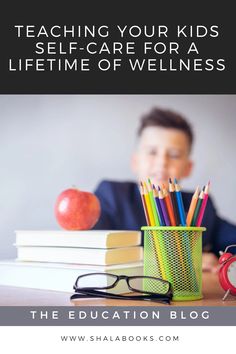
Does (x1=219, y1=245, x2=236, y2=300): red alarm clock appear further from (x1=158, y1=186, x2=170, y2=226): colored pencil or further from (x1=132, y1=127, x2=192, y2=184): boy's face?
(x1=132, y1=127, x2=192, y2=184): boy's face

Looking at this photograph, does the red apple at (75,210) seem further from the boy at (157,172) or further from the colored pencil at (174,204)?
the boy at (157,172)

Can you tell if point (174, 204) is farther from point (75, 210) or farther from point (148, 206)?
point (75, 210)

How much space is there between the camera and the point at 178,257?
0.60 m

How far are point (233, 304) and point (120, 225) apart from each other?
105 centimetres

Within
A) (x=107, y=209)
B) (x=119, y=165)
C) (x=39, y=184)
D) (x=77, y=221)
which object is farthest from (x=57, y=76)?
(x=107, y=209)

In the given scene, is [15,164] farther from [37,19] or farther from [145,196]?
[145,196]

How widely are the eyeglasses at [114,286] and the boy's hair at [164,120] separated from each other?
Answer: 3.15ft

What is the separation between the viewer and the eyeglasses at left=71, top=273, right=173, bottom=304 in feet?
1.99

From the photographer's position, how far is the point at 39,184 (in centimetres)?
138

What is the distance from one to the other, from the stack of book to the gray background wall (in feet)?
1.62

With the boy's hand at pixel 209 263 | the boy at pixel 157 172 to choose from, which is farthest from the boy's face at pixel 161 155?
the boy's hand at pixel 209 263

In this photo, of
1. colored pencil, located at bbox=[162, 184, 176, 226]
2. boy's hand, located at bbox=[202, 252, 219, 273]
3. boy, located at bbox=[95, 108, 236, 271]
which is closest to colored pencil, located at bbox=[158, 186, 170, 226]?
colored pencil, located at bbox=[162, 184, 176, 226]

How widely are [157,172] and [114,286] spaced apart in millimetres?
995
